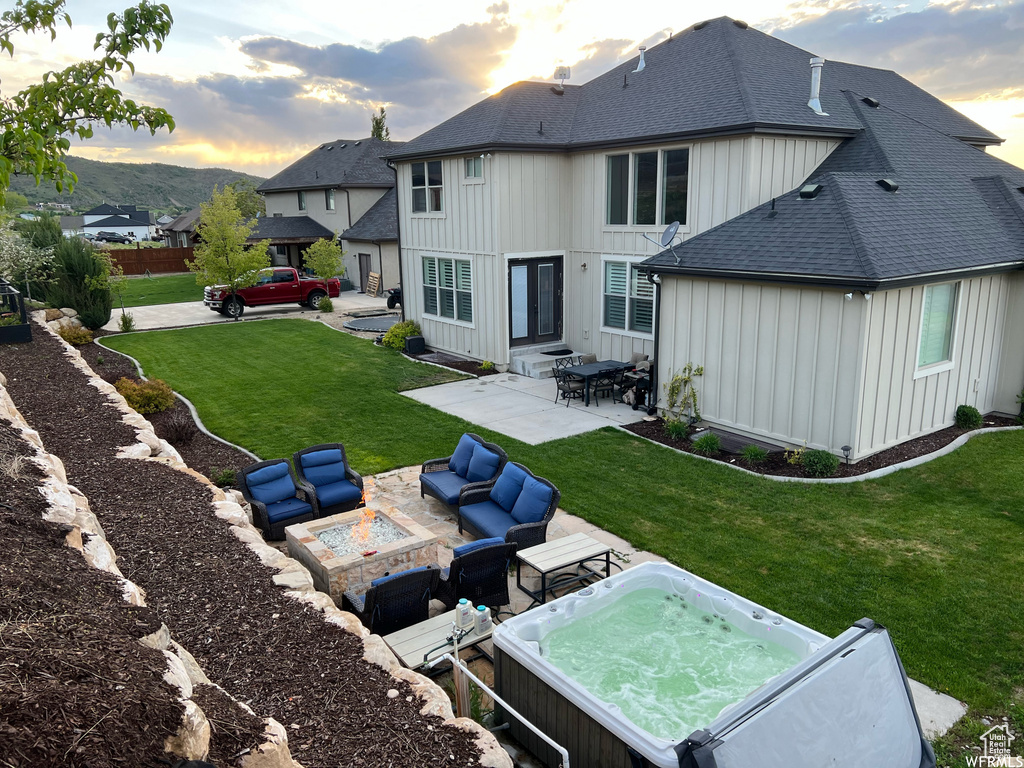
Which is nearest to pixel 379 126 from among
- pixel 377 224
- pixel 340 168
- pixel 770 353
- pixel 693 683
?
pixel 340 168

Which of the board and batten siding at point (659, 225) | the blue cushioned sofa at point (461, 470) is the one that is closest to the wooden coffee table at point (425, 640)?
the blue cushioned sofa at point (461, 470)

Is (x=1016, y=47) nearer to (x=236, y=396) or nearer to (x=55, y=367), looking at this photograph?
(x=236, y=396)

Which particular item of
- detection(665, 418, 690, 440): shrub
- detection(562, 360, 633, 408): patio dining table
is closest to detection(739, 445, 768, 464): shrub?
detection(665, 418, 690, 440): shrub

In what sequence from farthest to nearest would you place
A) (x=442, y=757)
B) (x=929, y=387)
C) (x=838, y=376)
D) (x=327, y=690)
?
1. (x=929, y=387)
2. (x=838, y=376)
3. (x=327, y=690)
4. (x=442, y=757)

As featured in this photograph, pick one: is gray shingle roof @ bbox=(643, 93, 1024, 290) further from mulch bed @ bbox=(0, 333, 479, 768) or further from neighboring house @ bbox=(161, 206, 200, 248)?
neighboring house @ bbox=(161, 206, 200, 248)

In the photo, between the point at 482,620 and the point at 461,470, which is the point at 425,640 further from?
the point at 461,470

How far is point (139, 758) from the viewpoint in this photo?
111 inches

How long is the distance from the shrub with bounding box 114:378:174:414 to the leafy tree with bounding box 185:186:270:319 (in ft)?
44.9

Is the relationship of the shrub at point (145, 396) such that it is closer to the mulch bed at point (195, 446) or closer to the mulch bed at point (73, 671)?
the mulch bed at point (195, 446)

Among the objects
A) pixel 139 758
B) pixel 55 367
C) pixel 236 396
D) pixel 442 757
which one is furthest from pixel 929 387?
pixel 55 367

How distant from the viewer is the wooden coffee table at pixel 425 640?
5926mm

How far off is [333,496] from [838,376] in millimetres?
7609

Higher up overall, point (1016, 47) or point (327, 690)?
point (1016, 47)

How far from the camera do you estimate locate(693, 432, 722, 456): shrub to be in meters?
11.5
